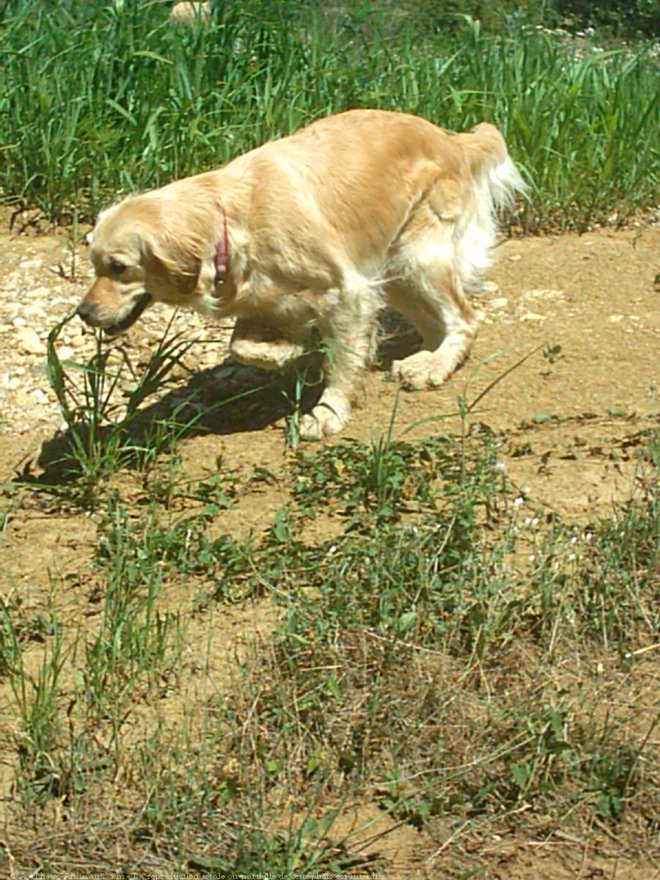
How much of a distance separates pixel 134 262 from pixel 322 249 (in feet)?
2.46

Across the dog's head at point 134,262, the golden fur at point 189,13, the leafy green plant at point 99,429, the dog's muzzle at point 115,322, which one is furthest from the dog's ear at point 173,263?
the golden fur at point 189,13

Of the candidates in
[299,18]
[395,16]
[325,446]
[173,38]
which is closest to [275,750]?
[325,446]

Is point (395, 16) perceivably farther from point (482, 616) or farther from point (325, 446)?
point (482, 616)

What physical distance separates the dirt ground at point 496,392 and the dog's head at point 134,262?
0.34m

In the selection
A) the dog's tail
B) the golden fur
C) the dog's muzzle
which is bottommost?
the dog's muzzle

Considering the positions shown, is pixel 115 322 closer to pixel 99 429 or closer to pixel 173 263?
pixel 173 263

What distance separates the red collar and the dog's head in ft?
0.25

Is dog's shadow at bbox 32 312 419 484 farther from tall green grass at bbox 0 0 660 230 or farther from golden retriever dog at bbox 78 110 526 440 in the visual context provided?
tall green grass at bbox 0 0 660 230

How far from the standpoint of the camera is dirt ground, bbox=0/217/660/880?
459 cm

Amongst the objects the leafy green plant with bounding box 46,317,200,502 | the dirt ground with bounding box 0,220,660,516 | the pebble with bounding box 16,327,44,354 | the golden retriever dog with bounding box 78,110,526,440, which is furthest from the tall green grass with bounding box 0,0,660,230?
the leafy green plant with bounding box 46,317,200,502

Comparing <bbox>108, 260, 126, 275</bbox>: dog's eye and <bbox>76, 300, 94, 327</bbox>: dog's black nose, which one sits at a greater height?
<bbox>108, 260, 126, 275</bbox>: dog's eye

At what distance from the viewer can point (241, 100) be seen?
299 inches

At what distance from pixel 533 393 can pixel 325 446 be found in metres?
0.94

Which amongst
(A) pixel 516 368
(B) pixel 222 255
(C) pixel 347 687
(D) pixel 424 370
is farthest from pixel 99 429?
(C) pixel 347 687
